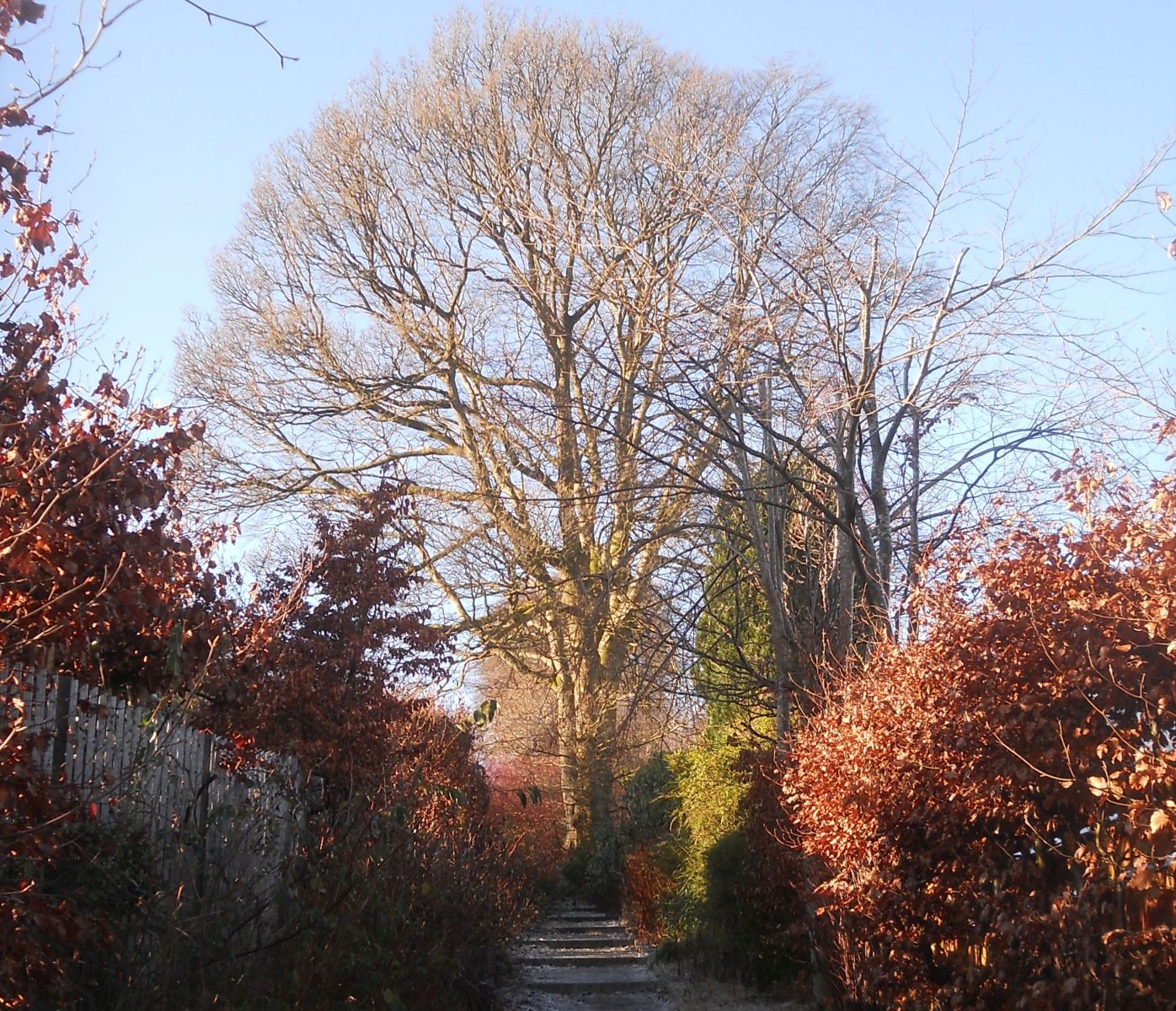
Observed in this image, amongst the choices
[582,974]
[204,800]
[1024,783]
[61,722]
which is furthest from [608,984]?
[61,722]

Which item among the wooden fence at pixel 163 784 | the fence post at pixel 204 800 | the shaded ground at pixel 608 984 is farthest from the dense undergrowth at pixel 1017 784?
the fence post at pixel 204 800

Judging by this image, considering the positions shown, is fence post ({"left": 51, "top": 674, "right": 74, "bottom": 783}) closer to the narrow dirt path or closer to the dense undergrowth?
the dense undergrowth

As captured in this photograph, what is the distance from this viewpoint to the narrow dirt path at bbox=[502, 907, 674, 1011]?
12.0 m

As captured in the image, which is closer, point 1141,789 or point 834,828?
point 1141,789

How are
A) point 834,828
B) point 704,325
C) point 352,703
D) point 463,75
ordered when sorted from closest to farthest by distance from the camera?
point 834,828 → point 352,703 → point 704,325 → point 463,75

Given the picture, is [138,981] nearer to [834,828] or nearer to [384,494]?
[834,828]

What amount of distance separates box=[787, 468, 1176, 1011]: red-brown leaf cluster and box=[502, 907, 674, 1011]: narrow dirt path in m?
4.71

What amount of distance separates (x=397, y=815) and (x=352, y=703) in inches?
107

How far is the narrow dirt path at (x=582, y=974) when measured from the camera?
39.3ft

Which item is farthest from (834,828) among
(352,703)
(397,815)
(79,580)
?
(79,580)

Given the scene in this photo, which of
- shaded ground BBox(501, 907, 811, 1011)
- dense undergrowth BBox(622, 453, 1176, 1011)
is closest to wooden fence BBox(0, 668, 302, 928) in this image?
dense undergrowth BBox(622, 453, 1176, 1011)

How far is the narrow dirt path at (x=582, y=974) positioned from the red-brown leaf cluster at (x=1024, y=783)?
185 inches

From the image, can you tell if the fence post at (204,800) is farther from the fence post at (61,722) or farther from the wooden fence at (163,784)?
the fence post at (61,722)

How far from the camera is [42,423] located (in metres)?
4.97
